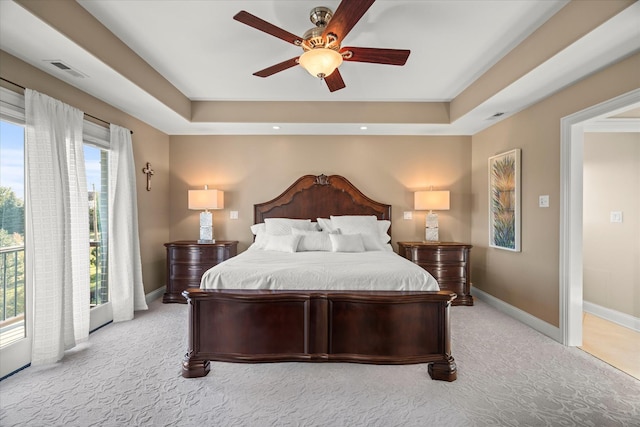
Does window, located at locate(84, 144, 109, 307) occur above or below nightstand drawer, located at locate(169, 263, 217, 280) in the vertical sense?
above

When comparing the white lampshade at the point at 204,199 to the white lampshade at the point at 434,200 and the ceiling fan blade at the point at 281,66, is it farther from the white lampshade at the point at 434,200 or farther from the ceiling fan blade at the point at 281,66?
the white lampshade at the point at 434,200

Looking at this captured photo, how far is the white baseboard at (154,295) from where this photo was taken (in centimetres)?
422

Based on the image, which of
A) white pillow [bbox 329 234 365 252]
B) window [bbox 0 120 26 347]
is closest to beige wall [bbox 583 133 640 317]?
white pillow [bbox 329 234 365 252]

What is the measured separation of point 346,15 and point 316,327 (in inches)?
84.1

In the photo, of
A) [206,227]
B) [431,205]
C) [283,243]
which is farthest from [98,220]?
[431,205]

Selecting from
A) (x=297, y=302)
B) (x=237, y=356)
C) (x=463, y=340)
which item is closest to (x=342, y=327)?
(x=297, y=302)

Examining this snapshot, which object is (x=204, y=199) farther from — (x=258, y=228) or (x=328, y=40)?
(x=328, y=40)

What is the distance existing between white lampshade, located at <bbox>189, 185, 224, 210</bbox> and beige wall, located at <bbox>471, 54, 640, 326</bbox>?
3.92m

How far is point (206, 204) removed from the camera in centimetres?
440

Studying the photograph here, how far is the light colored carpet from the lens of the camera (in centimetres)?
187

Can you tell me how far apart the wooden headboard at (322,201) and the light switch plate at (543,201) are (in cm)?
191

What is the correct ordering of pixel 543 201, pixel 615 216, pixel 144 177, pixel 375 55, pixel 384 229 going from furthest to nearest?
→ pixel 384 229
pixel 144 177
pixel 615 216
pixel 543 201
pixel 375 55

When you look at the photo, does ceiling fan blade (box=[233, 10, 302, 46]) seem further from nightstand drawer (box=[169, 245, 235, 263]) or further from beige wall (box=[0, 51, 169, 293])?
nightstand drawer (box=[169, 245, 235, 263])

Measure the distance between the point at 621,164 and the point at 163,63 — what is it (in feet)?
17.2
